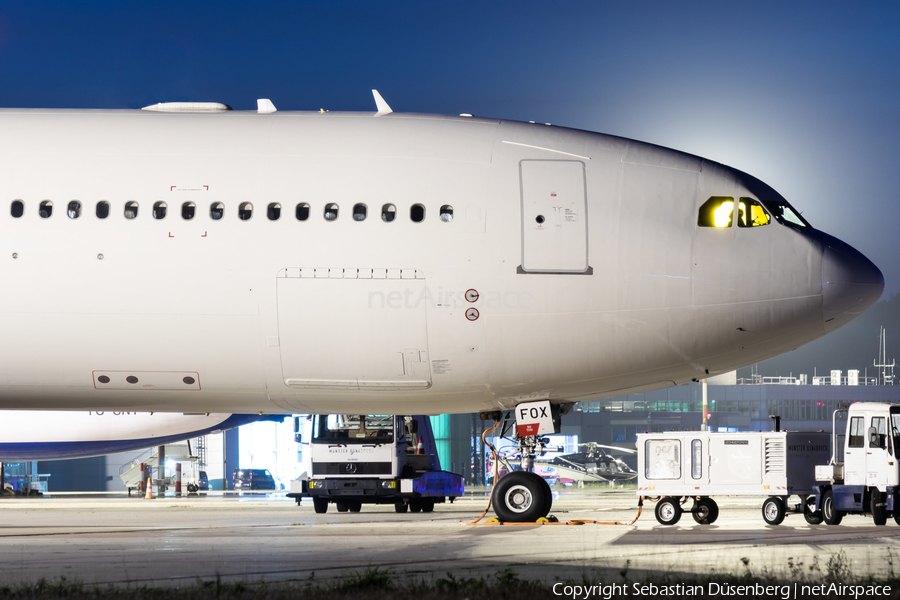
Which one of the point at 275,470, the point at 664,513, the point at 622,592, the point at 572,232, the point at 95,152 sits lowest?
the point at 275,470

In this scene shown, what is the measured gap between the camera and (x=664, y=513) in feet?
73.8

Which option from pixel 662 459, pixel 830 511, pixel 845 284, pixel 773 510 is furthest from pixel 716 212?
pixel 662 459

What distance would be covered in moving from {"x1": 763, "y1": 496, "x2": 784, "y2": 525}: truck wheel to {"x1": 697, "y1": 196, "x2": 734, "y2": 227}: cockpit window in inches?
413

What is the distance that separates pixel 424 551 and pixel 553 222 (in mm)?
4746

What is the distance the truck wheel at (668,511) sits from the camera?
22345mm

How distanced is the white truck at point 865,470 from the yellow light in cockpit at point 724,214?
32.4 ft

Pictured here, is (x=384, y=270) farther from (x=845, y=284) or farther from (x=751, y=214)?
(x=845, y=284)

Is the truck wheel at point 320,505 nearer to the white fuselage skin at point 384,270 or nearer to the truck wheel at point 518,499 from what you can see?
the truck wheel at point 518,499

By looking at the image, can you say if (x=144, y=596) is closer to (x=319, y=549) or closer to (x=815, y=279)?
(x=319, y=549)

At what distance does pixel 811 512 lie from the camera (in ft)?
75.0

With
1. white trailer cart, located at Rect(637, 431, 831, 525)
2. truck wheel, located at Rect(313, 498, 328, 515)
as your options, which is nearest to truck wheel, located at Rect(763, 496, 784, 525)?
white trailer cart, located at Rect(637, 431, 831, 525)

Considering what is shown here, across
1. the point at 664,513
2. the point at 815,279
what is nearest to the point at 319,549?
the point at 815,279

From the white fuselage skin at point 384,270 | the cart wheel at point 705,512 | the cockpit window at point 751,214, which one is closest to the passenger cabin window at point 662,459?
the cart wheel at point 705,512

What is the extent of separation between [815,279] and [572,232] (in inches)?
127
